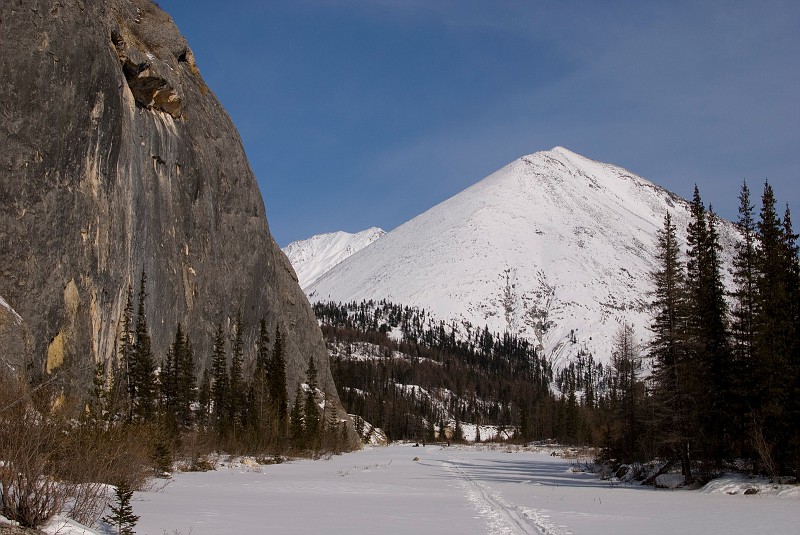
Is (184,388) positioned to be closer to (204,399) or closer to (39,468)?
(204,399)

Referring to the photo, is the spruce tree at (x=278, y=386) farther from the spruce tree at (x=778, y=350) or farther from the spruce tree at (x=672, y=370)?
the spruce tree at (x=778, y=350)

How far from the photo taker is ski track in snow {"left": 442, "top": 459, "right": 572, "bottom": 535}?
48.4 ft

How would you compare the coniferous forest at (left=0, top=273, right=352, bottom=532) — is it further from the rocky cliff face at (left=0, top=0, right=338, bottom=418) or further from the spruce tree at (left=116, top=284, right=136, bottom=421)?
the rocky cliff face at (left=0, top=0, right=338, bottom=418)

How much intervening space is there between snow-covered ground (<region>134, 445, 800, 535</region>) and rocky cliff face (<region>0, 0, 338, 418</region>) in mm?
11296

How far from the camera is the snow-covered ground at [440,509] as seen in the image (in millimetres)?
14922

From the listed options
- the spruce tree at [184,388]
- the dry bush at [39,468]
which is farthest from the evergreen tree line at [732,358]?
the spruce tree at [184,388]

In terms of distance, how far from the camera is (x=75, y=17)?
41.5m

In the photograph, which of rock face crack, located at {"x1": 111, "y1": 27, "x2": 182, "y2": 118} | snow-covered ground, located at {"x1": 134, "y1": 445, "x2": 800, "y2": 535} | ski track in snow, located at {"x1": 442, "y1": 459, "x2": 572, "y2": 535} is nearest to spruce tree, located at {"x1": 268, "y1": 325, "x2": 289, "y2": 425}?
rock face crack, located at {"x1": 111, "y1": 27, "x2": 182, "y2": 118}

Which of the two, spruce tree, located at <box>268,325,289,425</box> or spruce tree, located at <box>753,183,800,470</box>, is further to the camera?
spruce tree, located at <box>268,325,289,425</box>

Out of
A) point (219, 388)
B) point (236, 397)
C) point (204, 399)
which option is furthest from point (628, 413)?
point (204, 399)

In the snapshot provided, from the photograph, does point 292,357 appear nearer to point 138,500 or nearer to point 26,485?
point 138,500

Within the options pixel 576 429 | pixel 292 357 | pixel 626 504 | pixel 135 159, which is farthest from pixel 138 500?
pixel 576 429

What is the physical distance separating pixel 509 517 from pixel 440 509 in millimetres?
2791

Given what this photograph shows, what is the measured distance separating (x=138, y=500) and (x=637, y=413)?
105 feet
